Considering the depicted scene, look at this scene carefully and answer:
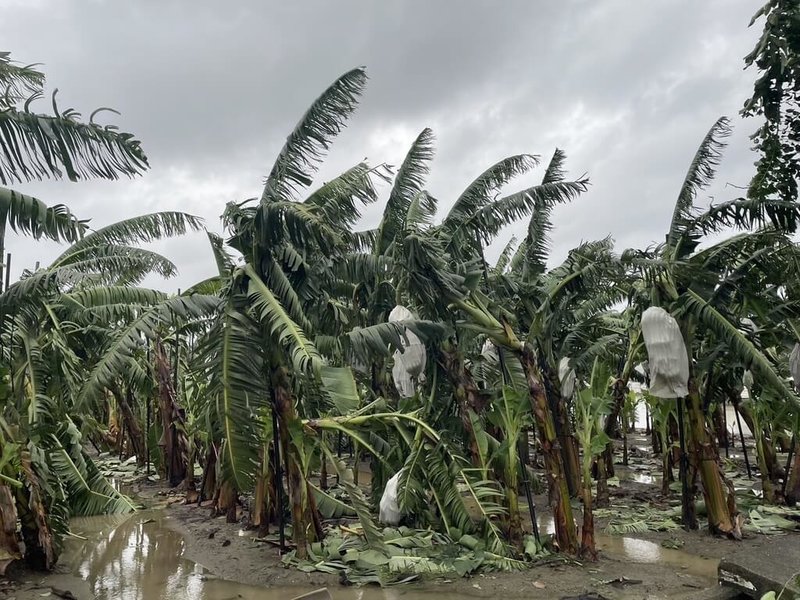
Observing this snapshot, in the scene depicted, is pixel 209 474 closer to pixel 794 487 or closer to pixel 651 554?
pixel 651 554

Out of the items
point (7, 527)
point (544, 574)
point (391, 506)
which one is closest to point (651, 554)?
point (544, 574)

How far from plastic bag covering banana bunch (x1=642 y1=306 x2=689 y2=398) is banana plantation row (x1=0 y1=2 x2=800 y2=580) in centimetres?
2

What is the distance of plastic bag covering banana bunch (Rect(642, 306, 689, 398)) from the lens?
717cm

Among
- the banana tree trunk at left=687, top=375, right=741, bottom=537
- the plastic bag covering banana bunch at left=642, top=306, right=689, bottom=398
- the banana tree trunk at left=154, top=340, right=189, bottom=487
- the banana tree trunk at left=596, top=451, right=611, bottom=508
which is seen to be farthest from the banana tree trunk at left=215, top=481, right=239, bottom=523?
the banana tree trunk at left=687, top=375, right=741, bottom=537

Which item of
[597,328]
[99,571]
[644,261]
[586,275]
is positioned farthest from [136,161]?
[597,328]

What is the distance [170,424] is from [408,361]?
24.9ft

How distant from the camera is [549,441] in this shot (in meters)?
7.21

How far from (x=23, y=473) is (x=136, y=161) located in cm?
422

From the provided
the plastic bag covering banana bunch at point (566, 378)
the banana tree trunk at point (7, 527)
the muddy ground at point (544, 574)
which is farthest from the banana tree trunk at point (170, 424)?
the plastic bag covering banana bunch at point (566, 378)

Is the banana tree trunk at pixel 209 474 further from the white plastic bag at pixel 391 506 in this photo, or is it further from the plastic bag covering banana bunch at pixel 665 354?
the plastic bag covering banana bunch at pixel 665 354

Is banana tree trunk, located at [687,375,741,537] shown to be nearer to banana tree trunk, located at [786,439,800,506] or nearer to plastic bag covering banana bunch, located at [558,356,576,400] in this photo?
plastic bag covering banana bunch, located at [558,356,576,400]

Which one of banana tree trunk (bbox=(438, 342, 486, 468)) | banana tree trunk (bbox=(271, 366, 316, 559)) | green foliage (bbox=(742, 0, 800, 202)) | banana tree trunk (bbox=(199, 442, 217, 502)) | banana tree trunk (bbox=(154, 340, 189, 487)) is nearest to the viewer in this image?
green foliage (bbox=(742, 0, 800, 202))

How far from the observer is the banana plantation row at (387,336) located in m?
6.89

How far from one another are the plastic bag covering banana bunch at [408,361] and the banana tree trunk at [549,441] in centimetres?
148
